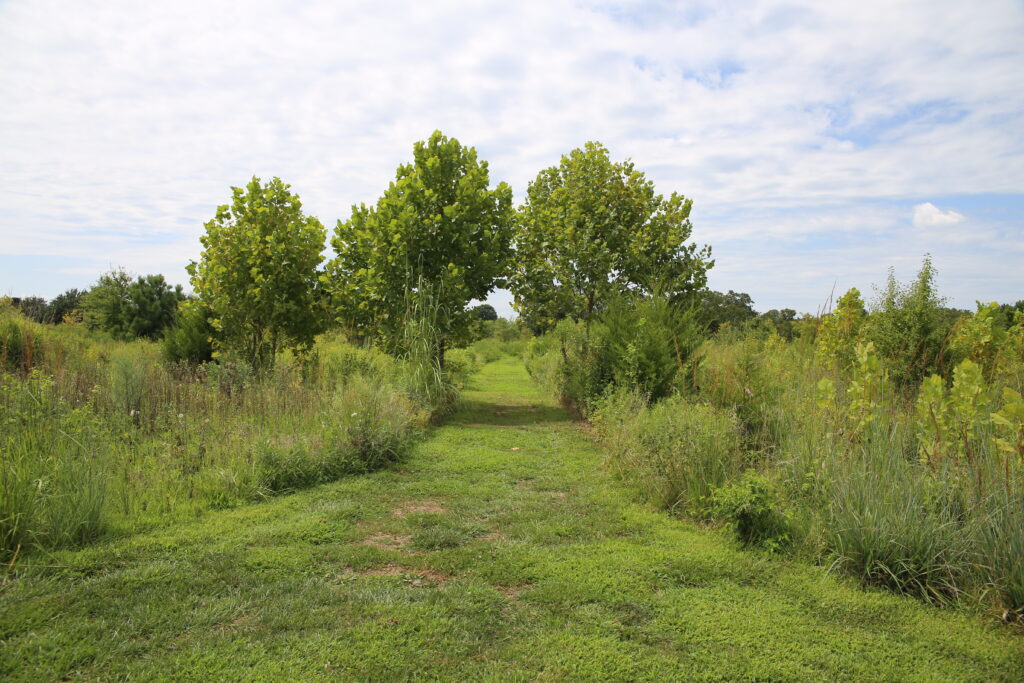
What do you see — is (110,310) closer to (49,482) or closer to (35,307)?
(35,307)

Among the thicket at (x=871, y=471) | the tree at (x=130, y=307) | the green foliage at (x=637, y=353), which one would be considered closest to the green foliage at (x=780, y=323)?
the green foliage at (x=637, y=353)

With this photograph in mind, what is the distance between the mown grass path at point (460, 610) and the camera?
2867 millimetres

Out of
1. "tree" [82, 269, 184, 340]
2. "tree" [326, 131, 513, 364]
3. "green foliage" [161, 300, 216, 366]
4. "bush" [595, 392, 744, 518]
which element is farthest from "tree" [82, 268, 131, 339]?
"bush" [595, 392, 744, 518]

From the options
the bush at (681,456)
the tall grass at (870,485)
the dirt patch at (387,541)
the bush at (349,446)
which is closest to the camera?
the tall grass at (870,485)

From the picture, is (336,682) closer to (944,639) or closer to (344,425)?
(944,639)

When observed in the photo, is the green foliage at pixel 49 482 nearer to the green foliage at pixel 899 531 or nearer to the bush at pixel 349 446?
the bush at pixel 349 446

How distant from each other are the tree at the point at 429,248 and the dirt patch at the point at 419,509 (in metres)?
5.26

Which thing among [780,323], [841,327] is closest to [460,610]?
[841,327]

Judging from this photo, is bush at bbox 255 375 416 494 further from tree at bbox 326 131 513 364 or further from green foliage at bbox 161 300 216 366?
green foliage at bbox 161 300 216 366

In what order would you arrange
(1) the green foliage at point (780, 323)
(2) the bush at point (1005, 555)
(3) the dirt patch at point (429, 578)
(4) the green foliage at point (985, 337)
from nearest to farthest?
(2) the bush at point (1005, 555)
(3) the dirt patch at point (429, 578)
(4) the green foliage at point (985, 337)
(1) the green foliage at point (780, 323)

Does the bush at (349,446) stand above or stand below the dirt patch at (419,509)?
above

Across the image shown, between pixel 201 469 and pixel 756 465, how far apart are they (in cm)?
543

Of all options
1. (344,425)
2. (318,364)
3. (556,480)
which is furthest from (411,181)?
(556,480)

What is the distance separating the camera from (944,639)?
3.18 metres
